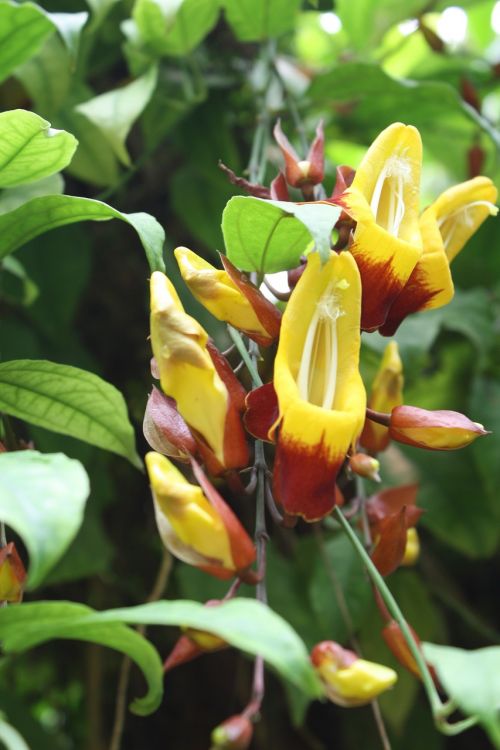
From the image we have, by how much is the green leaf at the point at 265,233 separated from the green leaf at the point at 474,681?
23 centimetres

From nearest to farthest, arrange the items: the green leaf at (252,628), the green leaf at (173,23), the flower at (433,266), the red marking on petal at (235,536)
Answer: the green leaf at (252,628)
the red marking on petal at (235,536)
the flower at (433,266)
the green leaf at (173,23)

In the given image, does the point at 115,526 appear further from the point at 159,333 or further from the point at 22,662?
the point at 159,333

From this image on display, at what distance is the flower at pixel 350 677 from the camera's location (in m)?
0.39

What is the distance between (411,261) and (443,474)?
22.0 inches

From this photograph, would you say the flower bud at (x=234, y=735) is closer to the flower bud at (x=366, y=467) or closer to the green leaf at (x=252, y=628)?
the green leaf at (x=252, y=628)

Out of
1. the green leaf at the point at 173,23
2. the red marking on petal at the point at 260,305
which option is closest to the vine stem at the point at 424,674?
the red marking on petal at the point at 260,305

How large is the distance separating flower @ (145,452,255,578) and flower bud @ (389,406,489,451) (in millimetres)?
132

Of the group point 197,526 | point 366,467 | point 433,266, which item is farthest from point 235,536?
point 433,266

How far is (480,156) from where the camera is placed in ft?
3.40

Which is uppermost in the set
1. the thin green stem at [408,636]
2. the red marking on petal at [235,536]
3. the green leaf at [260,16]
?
the green leaf at [260,16]

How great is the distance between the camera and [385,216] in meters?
0.54

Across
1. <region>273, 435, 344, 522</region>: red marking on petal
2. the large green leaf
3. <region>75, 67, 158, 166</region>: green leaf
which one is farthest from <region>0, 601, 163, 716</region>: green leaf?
<region>75, 67, 158, 166</region>: green leaf

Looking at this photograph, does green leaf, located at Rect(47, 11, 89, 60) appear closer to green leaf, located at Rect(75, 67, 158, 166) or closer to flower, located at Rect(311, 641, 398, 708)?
green leaf, located at Rect(75, 67, 158, 166)

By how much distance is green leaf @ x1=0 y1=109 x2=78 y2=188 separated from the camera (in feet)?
1.69
